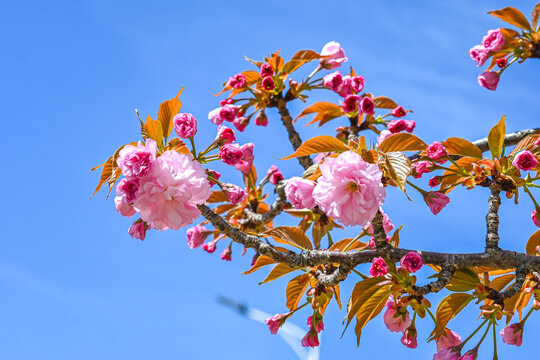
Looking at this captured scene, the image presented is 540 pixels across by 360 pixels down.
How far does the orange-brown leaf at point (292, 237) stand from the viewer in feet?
7.46

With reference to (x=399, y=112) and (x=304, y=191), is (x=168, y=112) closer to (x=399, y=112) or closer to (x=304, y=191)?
(x=304, y=191)

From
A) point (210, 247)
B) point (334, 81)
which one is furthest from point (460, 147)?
point (210, 247)

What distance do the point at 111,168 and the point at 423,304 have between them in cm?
128

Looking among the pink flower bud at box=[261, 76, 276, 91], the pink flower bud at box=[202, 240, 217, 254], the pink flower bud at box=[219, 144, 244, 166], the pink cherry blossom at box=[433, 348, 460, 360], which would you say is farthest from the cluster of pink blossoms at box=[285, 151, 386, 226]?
the pink flower bud at box=[202, 240, 217, 254]

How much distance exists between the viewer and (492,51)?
3.14 meters

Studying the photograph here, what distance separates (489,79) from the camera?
3318mm

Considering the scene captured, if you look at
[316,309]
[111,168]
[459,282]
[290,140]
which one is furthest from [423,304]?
[290,140]

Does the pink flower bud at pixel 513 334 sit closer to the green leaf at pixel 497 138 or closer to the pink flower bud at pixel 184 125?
the green leaf at pixel 497 138

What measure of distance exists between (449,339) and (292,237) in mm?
778

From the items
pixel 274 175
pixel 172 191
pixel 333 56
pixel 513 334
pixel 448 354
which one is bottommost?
pixel 448 354

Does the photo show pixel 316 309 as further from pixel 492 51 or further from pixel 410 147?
pixel 492 51

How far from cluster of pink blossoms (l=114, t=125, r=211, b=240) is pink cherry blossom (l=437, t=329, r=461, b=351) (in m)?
1.19

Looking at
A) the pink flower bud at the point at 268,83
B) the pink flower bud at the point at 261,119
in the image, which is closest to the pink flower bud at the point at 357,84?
the pink flower bud at the point at 268,83

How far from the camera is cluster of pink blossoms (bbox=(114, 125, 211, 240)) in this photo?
5.96 feet
